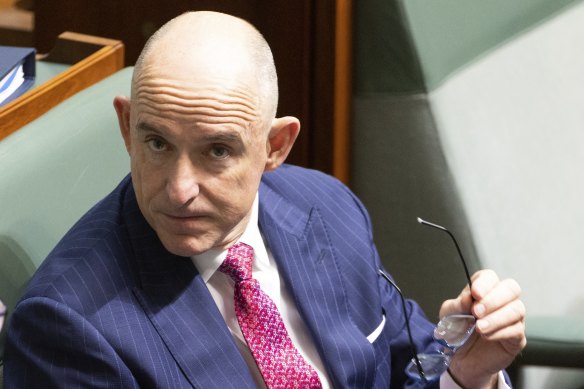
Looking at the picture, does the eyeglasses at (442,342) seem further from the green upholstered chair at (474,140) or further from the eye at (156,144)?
the green upholstered chair at (474,140)

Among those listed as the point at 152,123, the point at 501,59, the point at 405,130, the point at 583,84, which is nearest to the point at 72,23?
the point at 405,130

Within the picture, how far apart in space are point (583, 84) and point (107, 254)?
1216 mm

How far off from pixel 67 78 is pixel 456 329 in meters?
0.64

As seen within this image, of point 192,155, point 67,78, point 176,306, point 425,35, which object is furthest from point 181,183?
point 425,35

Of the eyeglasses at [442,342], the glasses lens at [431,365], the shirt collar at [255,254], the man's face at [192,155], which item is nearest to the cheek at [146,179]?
the man's face at [192,155]

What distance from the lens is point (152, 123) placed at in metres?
1.03

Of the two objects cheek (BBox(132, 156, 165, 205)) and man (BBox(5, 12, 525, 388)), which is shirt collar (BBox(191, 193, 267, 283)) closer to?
man (BBox(5, 12, 525, 388))

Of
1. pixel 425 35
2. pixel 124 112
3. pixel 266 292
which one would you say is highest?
pixel 124 112

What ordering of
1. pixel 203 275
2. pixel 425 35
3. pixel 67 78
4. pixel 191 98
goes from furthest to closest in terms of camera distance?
pixel 425 35, pixel 67 78, pixel 203 275, pixel 191 98

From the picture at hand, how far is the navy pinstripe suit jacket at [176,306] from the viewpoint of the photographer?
103cm

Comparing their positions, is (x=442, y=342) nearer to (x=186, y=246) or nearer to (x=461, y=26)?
(x=186, y=246)

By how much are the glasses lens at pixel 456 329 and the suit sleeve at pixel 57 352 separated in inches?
15.0

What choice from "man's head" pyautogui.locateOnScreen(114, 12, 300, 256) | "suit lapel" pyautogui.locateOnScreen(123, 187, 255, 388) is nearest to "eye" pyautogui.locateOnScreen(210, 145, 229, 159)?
"man's head" pyautogui.locateOnScreen(114, 12, 300, 256)

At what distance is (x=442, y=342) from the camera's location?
125 centimetres
